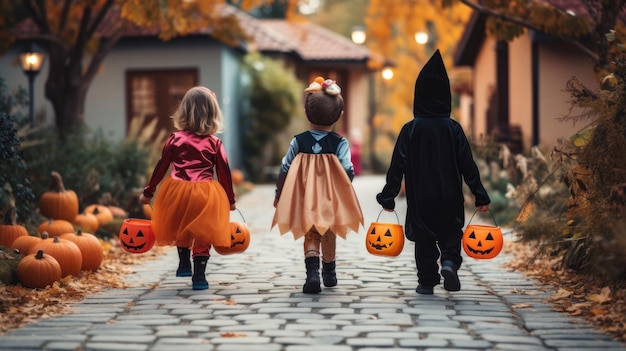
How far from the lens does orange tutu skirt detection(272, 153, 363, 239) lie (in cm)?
721

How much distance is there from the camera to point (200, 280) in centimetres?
741

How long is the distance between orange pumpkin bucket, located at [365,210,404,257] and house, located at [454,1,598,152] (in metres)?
5.68

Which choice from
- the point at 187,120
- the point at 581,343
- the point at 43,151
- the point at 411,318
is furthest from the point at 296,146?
the point at 43,151

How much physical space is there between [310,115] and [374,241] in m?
1.08

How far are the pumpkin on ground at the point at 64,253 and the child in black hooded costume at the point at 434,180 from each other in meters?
2.60

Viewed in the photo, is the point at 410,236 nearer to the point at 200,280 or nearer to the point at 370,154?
the point at 200,280

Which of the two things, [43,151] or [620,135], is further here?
[43,151]

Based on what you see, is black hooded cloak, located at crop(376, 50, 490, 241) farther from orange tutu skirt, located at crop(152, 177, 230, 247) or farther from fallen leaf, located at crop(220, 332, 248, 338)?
fallen leaf, located at crop(220, 332, 248, 338)

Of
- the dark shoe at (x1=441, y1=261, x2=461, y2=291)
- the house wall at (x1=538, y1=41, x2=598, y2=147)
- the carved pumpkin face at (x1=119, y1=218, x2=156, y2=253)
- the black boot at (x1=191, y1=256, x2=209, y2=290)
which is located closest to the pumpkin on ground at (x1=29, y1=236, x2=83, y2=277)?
the carved pumpkin face at (x1=119, y1=218, x2=156, y2=253)

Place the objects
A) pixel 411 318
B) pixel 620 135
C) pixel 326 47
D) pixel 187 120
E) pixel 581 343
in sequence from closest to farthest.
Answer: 1. pixel 581 343
2. pixel 411 318
3. pixel 620 135
4. pixel 187 120
5. pixel 326 47

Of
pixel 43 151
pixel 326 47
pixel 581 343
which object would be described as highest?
pixel 326 47

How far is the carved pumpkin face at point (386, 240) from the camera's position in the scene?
23.4ft

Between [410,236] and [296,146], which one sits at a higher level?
[296,146]

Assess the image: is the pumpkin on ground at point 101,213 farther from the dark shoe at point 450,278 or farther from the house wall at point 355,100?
the house wall at point 355,100
